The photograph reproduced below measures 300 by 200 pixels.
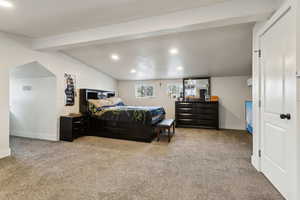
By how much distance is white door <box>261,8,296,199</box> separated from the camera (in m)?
1.57

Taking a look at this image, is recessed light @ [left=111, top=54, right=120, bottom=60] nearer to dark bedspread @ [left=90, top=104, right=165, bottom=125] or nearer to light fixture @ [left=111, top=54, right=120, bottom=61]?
Answer: light fixture @ [left=111, top=54, right=120, bottom=61]

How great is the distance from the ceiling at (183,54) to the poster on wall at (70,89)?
659 millimetres

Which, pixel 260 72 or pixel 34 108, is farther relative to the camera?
pixel 34 108

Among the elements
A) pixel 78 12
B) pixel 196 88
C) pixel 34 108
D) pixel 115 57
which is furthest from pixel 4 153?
pixel 196 88

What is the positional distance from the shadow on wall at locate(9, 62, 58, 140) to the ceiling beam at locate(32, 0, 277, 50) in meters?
1.66

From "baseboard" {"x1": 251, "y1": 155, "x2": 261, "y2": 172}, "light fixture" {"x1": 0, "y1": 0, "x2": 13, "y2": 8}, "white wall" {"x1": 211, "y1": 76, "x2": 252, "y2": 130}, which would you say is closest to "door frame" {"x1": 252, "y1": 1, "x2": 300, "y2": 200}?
"baseboard" {"x1": 251, "y1": 155, "x2": 261, "y2": 172}

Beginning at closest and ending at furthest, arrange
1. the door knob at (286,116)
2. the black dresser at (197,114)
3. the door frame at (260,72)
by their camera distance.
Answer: the door frame at (260,72) → the door knob at (286,116) → the black dresser at (197,114)

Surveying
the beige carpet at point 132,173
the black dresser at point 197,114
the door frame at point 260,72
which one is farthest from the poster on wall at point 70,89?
the door frame at point 260,72

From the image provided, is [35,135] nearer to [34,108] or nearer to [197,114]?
[34,108]

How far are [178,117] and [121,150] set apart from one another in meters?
2.98

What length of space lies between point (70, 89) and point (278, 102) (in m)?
4.71

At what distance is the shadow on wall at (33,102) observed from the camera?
3.91 metres

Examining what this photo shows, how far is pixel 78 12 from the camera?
7.12 feet

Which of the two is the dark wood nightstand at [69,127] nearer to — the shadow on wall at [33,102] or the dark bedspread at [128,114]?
the shadow on wall at [33,102]
